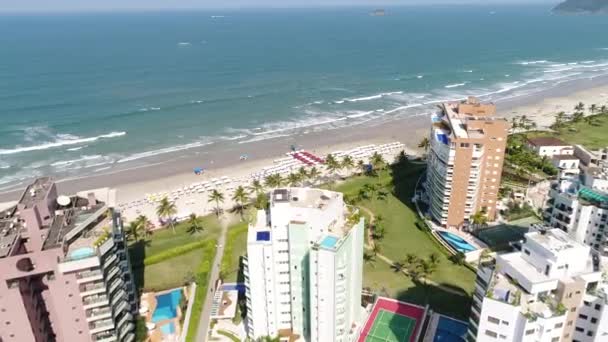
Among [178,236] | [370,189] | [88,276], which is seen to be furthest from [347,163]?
[88,276]

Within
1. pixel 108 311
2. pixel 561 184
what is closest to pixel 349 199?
pixel 561 184

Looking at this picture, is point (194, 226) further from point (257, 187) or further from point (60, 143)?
point (60, 143)

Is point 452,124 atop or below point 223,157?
atop

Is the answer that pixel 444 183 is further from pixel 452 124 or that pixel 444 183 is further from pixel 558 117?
pixel 558 117

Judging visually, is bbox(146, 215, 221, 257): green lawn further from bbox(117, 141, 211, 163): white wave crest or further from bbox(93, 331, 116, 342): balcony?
bbox(117, 141, 211, 163): white wave crest

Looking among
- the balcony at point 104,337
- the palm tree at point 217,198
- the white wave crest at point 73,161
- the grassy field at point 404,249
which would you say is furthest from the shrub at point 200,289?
the white wave crest at point 73,161

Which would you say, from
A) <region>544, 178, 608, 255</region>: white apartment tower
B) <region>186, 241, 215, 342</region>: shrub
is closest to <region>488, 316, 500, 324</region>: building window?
<region>544, 178, 608, 255</region>: white apartment tower
